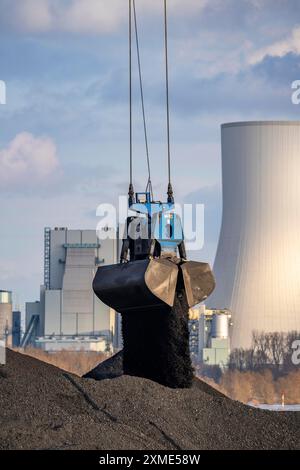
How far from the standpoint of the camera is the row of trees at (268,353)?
75.6 m

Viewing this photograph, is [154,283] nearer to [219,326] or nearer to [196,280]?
[196,280]

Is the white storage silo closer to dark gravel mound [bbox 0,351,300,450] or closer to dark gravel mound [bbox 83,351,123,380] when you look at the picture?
dark gravel mound [bbox 83,351,123,380]

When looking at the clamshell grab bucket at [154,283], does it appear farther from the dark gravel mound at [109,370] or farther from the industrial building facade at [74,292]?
the industrial building facade at [74,292]

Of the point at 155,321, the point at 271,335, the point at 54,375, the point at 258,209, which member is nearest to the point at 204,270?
the point at 155,321

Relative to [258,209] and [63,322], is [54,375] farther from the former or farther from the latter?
[63,322]

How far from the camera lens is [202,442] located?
1792 centimetres

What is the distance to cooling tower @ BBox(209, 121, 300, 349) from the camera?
6338cm

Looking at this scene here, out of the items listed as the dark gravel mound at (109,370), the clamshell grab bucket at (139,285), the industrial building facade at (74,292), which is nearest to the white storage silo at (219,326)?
the industrial building facade at (74,292)

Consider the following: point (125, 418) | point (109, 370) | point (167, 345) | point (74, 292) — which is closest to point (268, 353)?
point (74, 292)

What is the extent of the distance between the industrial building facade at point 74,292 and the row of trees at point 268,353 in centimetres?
1192

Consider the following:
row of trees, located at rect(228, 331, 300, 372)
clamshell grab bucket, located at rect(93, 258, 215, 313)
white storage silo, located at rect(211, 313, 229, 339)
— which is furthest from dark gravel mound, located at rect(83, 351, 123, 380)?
white storage silo, located at rect(211, 313, 229, 339)

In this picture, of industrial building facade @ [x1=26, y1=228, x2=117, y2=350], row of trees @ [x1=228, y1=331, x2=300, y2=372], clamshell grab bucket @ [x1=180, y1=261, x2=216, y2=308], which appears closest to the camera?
clamshell grab bucket @ [x1=180, y1=261, x2=216, y2=308]

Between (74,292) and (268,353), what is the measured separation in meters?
15.0

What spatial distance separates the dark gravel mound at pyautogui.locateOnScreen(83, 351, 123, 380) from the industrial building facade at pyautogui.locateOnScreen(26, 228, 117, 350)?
62.9 m
